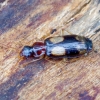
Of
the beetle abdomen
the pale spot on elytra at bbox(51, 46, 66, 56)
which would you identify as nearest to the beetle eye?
the beetle abdomen

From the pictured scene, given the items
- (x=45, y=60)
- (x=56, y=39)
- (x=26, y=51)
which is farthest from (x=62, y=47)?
(x=26, y=51)

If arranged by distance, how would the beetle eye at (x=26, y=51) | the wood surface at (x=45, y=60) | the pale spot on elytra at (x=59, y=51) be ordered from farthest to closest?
the pale spot on elytra at (x=59, y=51), the beetle eye at (x=26, y=51), the wood surface at (x=45, y=60)

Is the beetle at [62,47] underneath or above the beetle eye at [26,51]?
underneath

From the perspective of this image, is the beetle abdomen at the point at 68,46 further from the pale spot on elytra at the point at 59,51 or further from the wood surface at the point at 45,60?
the wood surface at the point at 45,60

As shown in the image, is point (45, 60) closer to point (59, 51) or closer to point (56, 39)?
point (59, 51)

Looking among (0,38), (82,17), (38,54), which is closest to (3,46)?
(0,38)

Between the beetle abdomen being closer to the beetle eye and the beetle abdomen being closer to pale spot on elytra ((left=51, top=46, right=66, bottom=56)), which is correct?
pale spot on elytra ((left=51, top=46, right=66, bottom=56))

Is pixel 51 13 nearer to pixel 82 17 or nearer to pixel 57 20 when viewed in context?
pixel 57 20

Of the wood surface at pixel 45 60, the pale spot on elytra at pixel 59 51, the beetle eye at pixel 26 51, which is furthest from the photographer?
the pale spot on elytra at pixel 59 51

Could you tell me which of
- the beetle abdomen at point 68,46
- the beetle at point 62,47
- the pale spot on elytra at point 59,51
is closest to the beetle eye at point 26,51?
the beetle at point 62,47

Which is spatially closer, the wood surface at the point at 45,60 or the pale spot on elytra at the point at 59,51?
the wood surface at the point at 45,60
